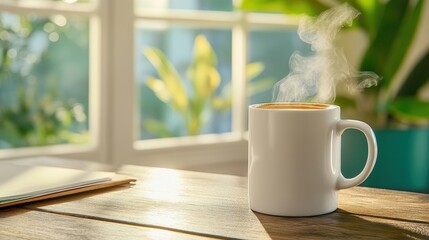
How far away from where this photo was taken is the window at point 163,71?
7.80ft

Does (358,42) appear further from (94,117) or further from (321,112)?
(321,112)

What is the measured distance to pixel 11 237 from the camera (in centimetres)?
80

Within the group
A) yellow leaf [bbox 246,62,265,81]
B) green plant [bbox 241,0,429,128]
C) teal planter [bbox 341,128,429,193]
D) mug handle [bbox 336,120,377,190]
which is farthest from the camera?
yellow leaf [bbox 246,62,265,81]

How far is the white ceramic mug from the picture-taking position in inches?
35.0

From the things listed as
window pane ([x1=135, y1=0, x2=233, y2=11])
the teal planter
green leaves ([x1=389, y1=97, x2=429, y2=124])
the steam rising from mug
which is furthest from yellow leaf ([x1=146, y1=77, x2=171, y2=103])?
the steam rising from mug

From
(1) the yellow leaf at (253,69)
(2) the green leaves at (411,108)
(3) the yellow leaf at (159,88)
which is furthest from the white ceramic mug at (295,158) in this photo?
(1) the yellow leaf at (253,69)

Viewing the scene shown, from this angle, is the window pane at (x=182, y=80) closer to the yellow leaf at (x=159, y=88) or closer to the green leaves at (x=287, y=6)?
the yellow leaf at (x=159, y=88)

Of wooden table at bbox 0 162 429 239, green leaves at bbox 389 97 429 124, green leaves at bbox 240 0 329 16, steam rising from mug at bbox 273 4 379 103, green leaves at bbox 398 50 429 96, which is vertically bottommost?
green leaves at bbox 389 97 429 124

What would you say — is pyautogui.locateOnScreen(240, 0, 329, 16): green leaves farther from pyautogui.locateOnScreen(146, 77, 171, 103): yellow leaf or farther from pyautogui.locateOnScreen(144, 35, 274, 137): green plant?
pyautogui.locateOnScreen(146, 77, 171, 103): yellow leaf

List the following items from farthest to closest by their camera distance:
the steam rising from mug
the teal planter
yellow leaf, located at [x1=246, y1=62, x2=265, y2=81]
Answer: yellow leaf, located at [x1=246, y1=62, x2=265, y2=81], the teal planter, the steam rising from mug

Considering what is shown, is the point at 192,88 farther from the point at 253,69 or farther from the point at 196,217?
the point at 196,217

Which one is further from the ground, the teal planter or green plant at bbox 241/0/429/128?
green plant at bbox 241/0/429/128

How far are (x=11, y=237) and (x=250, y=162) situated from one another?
1.02 feet

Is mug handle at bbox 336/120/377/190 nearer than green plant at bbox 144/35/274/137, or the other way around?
mug handle at bbox 336/120/377/190
